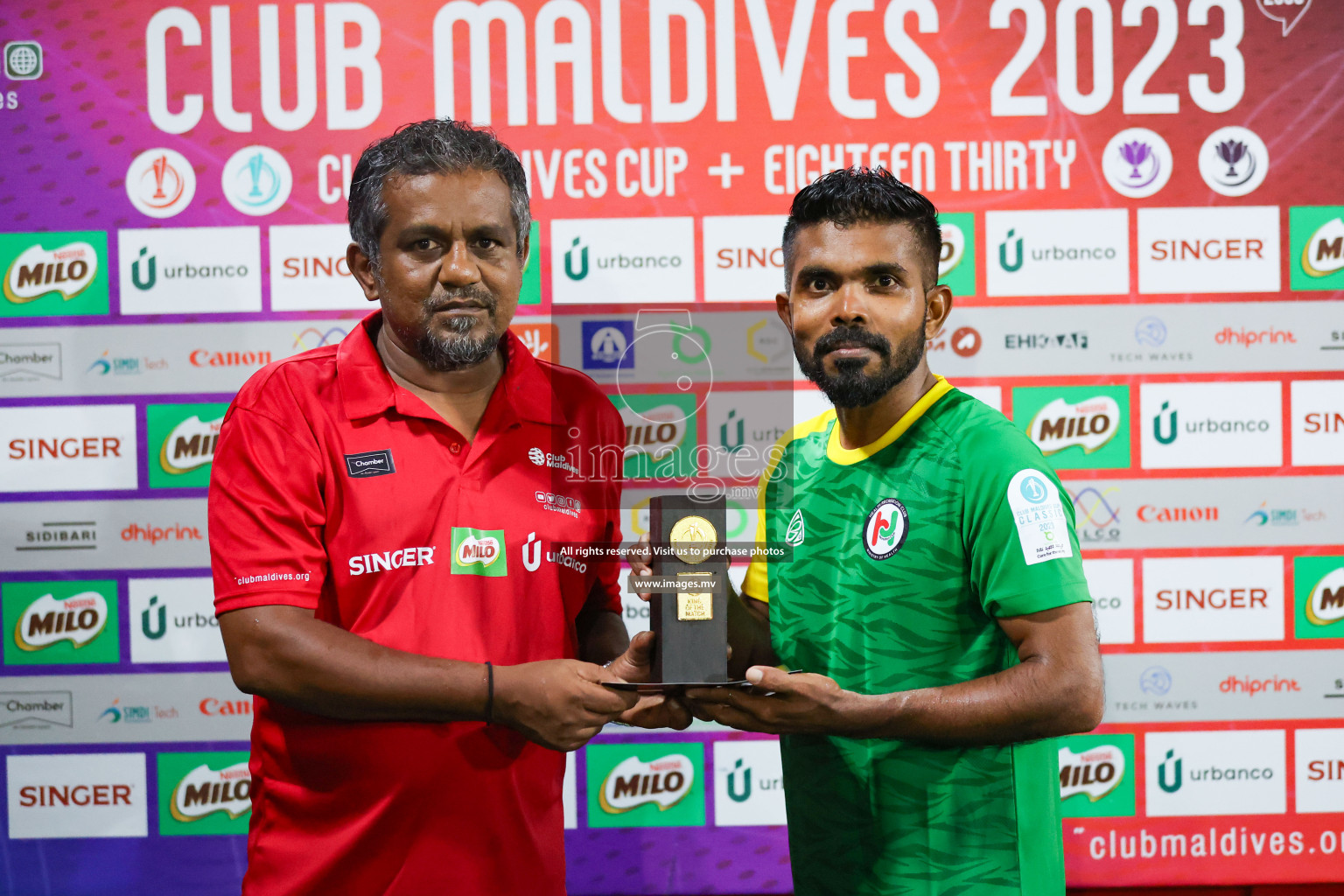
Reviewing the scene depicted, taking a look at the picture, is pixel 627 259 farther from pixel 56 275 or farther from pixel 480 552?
pixel 56 275

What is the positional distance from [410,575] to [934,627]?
2.68ft

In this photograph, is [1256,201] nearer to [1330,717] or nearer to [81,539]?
[1330,717]

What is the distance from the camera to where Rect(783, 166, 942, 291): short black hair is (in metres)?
1.33

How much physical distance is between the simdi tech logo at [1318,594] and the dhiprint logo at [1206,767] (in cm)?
31

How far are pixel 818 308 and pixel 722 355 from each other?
0.77 feet

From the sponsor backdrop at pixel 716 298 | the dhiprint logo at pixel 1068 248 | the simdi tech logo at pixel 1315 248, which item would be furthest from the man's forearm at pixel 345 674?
the simdi tech logo at pixel 1315 248

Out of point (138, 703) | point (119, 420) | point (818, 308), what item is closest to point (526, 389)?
point (818, 308)

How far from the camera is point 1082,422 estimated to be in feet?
7.64

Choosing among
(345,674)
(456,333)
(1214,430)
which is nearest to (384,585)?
(345,674)

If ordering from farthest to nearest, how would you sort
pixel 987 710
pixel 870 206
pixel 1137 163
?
1. pixel 1137 163
2. pixel 870 206
3. pixel 987 710

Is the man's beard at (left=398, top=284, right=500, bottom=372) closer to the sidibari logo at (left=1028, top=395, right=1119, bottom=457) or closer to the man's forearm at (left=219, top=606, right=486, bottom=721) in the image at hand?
the man's forearm at (left=219, top=606, right=486, bottom=721)

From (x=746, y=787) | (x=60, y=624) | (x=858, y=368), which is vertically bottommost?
(x=746, y=787)

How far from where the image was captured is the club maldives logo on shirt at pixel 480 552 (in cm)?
138

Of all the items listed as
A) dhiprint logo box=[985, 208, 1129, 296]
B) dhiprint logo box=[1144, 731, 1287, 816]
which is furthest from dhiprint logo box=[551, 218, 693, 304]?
dhiprint logo box=[1144, 731, 1287, 816]
